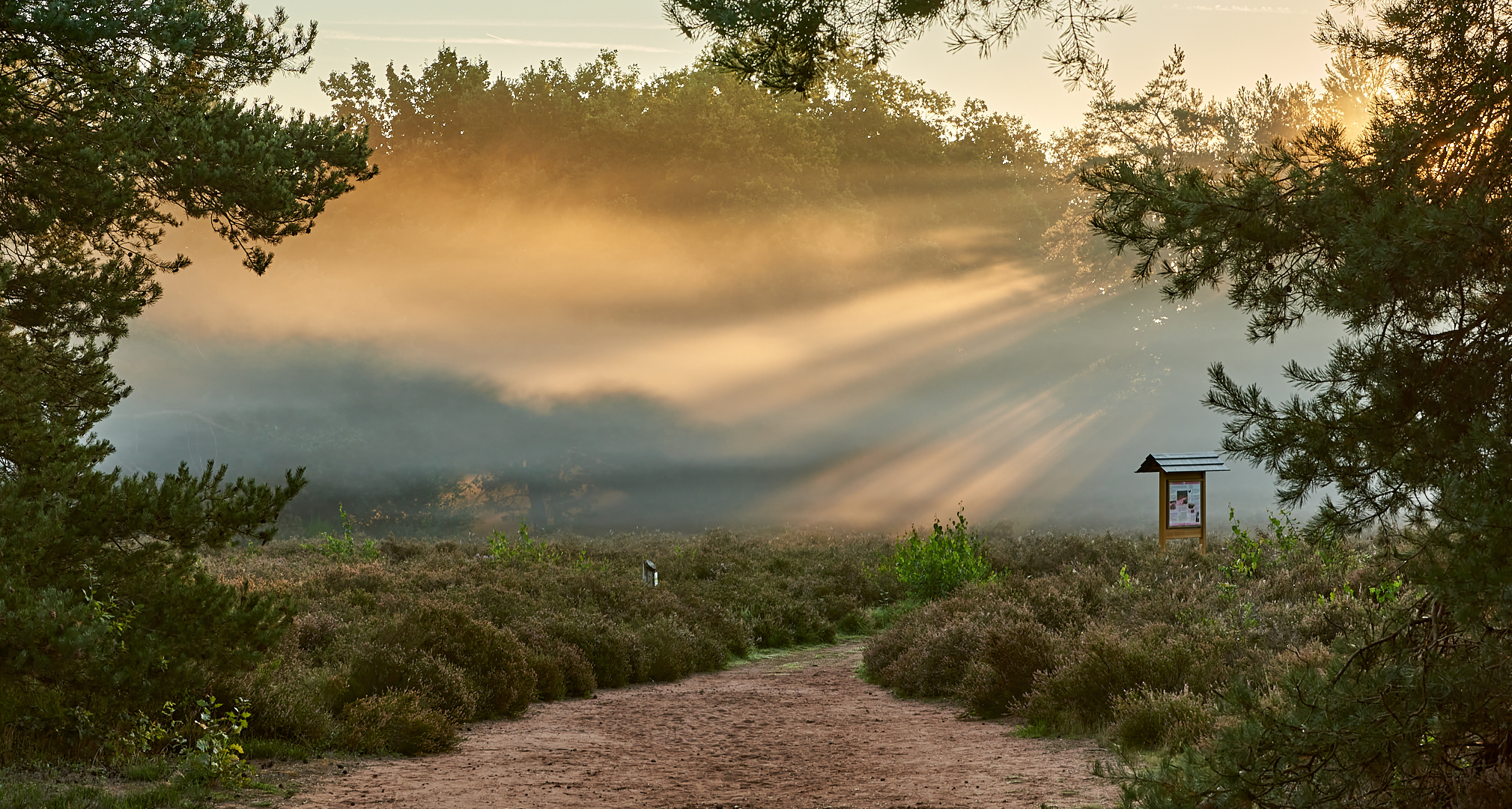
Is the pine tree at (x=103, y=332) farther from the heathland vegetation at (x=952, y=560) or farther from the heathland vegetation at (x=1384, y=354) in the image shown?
the heathland vegetation at (x=1384, y=354)

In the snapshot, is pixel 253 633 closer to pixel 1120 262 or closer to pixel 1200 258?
pixel 1200 258

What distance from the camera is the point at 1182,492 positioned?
55.4 feet

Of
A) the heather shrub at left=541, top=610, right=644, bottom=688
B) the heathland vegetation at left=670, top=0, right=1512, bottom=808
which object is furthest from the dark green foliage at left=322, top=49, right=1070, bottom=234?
the heathland vegetation at left=670, top=0, right=1512, bottom=808

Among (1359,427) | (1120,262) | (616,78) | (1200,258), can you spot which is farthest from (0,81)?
(1120,262)

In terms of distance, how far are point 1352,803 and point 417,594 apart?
13813 mm

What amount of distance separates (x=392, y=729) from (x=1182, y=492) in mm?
14079

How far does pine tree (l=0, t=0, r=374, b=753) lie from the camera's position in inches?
230

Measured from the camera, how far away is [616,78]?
40.9 m

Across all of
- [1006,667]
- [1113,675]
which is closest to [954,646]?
[1006,667]

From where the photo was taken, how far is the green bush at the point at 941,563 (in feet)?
56.5

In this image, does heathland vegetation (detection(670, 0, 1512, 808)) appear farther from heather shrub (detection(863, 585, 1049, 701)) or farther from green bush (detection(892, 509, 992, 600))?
green bush (detection(892, 509, 992, 600))

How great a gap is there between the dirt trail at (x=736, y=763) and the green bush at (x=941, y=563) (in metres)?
6.86

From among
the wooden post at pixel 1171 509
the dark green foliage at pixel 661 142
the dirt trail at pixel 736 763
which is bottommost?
the dirt trail at pixel 736 763

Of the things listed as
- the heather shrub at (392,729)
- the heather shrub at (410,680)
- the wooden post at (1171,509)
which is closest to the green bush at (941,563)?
the wooden post at (1171,509)
